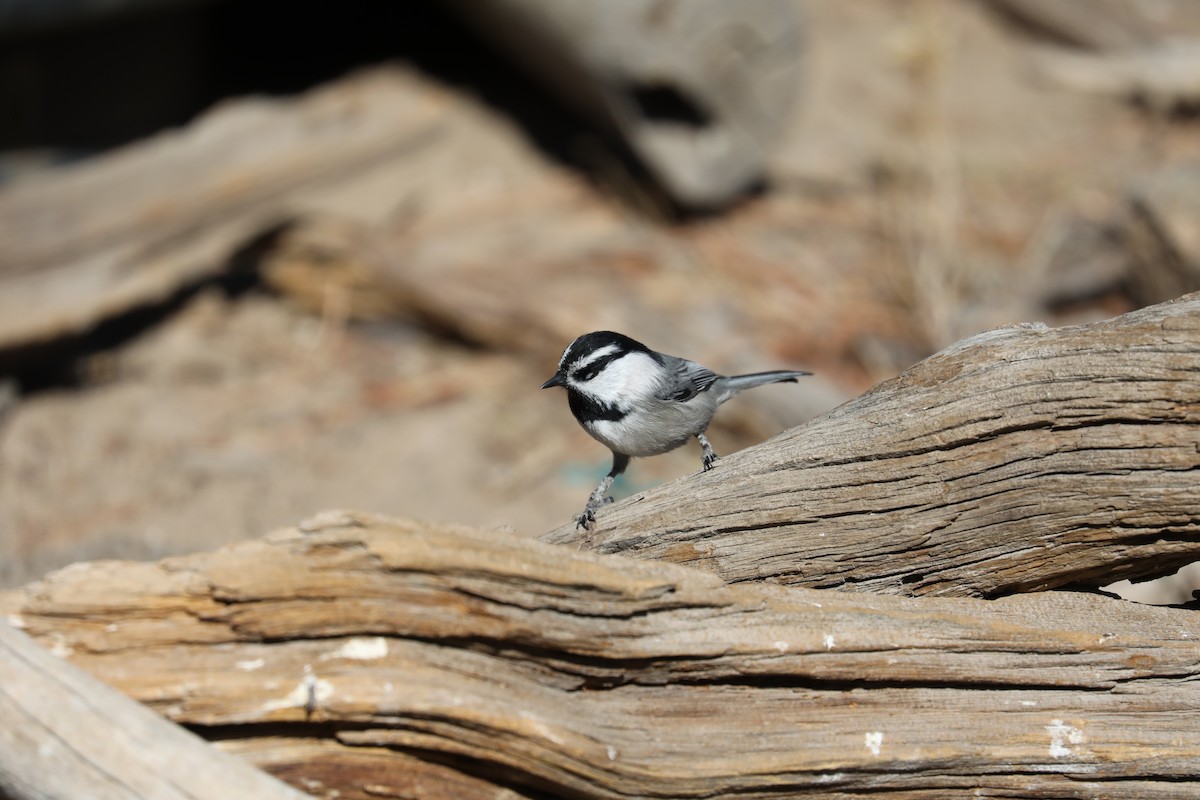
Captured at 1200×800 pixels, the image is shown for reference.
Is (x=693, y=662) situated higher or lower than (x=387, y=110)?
lower

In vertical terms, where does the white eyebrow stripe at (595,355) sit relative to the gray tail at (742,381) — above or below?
below

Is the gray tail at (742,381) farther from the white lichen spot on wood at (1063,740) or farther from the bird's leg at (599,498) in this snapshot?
the white lichen spot on wood at (1063,740)

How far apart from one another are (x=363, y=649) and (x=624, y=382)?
1393 millimetres

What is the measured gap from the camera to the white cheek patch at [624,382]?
13.4 feet

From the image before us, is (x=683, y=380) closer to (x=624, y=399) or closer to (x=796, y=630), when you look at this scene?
(x=624, y=399)

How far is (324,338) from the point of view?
24.9ft

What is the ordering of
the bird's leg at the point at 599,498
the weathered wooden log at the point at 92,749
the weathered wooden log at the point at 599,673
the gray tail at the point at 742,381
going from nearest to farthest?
the weathered wooden log at the point at 92,749
the weathered wooden log at the point at 599,673
the bird's leg at the point at 599,498
the gray tail at the point at 742,381

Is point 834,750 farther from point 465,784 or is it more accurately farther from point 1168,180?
point 1168,180

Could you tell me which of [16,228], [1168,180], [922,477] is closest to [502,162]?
[16,228]

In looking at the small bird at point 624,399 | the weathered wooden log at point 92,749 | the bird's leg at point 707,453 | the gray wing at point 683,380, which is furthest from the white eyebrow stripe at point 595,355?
the weathered wooden log at point 92,749

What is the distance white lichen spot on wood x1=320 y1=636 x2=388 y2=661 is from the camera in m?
3.13

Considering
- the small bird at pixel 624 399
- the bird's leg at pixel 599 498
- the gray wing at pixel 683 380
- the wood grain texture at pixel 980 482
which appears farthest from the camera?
the gray wing at pixel 683 380

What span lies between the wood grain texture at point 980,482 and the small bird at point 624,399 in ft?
1.19

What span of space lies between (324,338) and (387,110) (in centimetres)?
196
